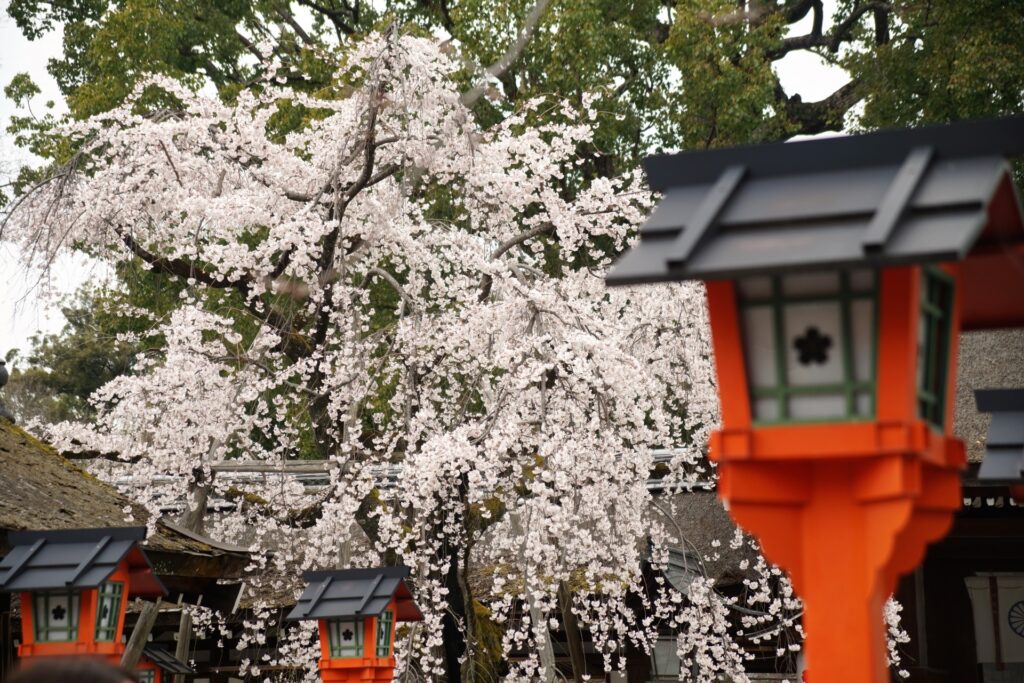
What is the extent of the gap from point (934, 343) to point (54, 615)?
193 inches

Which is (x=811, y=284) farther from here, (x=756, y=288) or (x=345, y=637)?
(x=345, y=637)

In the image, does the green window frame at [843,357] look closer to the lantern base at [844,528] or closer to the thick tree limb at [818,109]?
the lantern base at [844,528]

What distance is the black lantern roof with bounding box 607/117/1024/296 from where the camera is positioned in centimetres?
267

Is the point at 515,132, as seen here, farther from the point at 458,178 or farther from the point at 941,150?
the point at 941,150

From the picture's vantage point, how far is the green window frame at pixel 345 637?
7719 mm

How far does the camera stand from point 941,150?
9.72ft

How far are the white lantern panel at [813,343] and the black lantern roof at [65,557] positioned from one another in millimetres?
4184

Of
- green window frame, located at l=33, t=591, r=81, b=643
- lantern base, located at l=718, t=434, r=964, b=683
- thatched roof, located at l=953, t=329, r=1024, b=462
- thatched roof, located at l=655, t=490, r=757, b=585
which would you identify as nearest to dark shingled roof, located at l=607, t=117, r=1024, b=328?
lantern base, located at l=718, t=434, r=964, b=683

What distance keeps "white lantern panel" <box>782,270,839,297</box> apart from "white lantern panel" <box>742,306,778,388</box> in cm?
7

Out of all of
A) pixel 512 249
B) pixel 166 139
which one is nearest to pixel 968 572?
pixel 512 249

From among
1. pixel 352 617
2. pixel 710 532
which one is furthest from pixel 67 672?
pixel 710 532

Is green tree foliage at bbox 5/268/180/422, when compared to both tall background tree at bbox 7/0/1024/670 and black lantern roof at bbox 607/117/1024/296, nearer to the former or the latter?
tall background tree at bbox 7/0/1024/670

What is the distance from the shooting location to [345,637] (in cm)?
777

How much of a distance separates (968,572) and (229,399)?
733 cm
